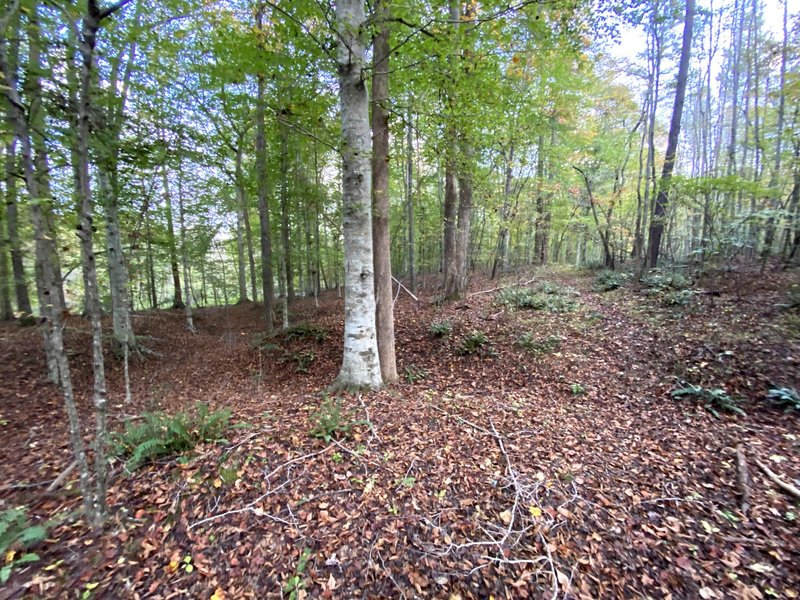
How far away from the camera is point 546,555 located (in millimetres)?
2582

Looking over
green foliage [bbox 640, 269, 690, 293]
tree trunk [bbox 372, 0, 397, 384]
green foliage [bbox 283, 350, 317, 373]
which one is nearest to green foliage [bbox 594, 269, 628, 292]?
green foliage [bbox 640, 269, 690, 293]

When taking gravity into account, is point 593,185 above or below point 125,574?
above

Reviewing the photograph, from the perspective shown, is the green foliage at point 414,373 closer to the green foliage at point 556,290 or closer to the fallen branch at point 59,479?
the fallen branch at point 59,479

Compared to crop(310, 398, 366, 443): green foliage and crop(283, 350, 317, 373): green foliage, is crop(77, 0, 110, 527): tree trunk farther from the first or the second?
crop(283, 350, 317, 373): green foliage

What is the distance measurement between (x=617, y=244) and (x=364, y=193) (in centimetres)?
1676

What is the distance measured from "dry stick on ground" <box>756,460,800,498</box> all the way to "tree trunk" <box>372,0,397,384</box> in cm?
446

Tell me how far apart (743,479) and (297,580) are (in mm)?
4262

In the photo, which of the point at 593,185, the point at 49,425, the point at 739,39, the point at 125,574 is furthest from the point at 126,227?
the point at 739,39

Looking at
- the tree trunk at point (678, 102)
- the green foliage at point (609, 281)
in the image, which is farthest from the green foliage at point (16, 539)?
the tree trunk at point (678, 102)

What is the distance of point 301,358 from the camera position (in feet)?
23.5

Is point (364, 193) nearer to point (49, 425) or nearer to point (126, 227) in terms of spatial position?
point (49, 425)

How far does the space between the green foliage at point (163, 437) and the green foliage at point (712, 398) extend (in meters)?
6.40

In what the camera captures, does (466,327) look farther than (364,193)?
Yes

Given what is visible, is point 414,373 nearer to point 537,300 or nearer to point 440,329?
point 440,329
